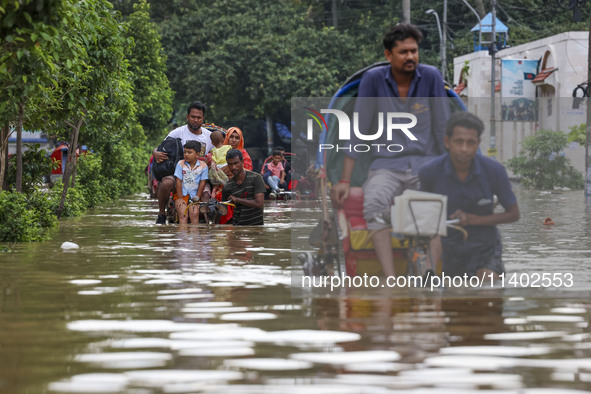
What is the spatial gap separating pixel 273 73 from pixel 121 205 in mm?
26111

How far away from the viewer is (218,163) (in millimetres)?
19062

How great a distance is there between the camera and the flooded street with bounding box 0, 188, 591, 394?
6.01 m

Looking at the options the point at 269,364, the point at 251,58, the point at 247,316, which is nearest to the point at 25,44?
the point at 247,316

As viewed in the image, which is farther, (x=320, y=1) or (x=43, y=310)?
(x=320, y=1)

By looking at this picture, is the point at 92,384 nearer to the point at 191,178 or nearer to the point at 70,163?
the point at 191,178

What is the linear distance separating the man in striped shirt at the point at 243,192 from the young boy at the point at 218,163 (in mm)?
562

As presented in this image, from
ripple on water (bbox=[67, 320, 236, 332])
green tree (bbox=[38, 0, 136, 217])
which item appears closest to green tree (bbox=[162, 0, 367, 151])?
green tree (bbox=[38, 0, 136, 217])

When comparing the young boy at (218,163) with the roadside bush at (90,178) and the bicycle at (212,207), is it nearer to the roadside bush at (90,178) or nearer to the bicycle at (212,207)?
the bicycle at (212,207)

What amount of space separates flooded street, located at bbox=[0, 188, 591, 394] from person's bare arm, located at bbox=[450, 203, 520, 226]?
547 millimetres

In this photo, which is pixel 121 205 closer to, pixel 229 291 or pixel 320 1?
pixel 229 291

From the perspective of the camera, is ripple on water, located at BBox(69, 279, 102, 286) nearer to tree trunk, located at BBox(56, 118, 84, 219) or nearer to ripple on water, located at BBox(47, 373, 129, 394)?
ripple on water, located at BBox(47, 373, 129, 394)

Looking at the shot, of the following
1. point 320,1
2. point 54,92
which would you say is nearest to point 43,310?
point 54,92

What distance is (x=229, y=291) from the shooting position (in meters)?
9.60

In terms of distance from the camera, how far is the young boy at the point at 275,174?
98.7 ft
